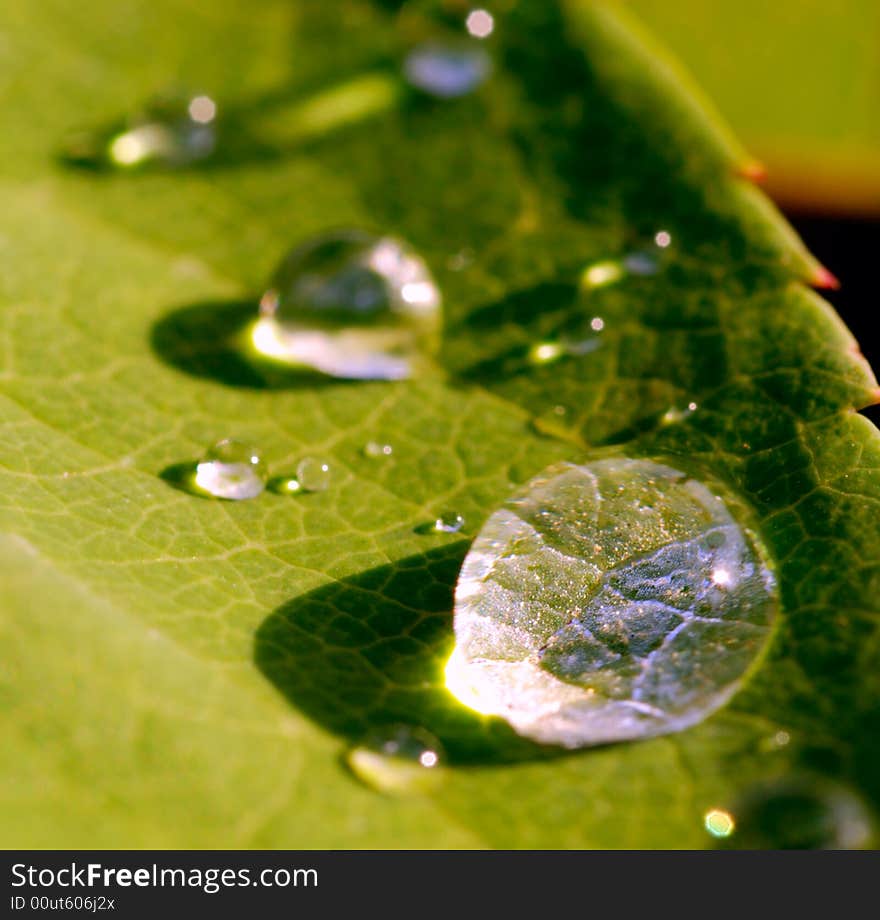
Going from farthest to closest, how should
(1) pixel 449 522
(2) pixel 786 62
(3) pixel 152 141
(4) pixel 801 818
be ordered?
(2) pixel 786 62 → (3) pixel 152 141 → (1) pixel 449 522 → (4) pixel 801 818

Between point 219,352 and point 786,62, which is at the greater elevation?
point 786,62

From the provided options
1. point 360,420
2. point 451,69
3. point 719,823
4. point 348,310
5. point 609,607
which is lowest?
point 719,823

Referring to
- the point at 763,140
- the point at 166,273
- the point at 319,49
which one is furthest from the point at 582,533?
the point at 763,140

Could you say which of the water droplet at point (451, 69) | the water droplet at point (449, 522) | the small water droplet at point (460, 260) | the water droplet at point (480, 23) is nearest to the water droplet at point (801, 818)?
the water droplet at point (449, 522)

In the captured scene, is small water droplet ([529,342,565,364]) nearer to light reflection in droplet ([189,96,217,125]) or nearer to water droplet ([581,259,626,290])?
water droplet ([581,259,626,290])

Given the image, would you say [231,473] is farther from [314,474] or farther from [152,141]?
[152,141]

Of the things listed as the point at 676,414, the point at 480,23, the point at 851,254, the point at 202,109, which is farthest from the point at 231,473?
the point at 851,254
